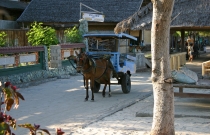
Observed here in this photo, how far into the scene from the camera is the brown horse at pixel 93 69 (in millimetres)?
12225

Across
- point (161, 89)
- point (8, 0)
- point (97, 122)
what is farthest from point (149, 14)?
point (8, 0)

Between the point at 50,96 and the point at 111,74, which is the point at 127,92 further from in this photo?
the point at 50,96

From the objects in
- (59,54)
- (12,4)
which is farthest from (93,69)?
(12,4)

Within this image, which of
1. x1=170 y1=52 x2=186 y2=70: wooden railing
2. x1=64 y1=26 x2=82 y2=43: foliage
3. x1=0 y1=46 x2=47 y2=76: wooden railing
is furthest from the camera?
x1=64 y1=26 x2=82 y2=43: foliage

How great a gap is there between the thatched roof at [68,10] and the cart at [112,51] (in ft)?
54.4

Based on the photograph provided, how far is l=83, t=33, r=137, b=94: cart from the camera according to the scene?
14.1m

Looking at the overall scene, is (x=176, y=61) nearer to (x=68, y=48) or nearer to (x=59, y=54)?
(x=59, y=54)

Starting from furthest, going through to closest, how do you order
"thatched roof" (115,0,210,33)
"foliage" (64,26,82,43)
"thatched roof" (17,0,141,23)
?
"thatched roof" (17,0,141,23)
"foliage" (64,26,82,43)
"thatched roof" (115,0,210,33)

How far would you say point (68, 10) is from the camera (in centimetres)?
3350

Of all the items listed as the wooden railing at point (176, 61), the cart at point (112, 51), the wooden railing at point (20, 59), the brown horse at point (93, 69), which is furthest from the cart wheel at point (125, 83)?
the wooden railing at point (20, 59)

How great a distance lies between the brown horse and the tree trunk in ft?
15.8

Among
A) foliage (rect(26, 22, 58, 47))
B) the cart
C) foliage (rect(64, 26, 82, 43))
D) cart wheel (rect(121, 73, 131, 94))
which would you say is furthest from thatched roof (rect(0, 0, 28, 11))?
cart wheel (rect(121, 73, 131, 94))

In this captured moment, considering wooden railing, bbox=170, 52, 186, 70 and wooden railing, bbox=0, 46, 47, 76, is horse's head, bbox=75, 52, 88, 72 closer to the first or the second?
wooden railing, bbox=170, 52, 186, 70

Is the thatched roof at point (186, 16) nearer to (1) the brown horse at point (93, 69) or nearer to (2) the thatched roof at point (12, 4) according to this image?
(1) the brown horse at point (93, 69)
